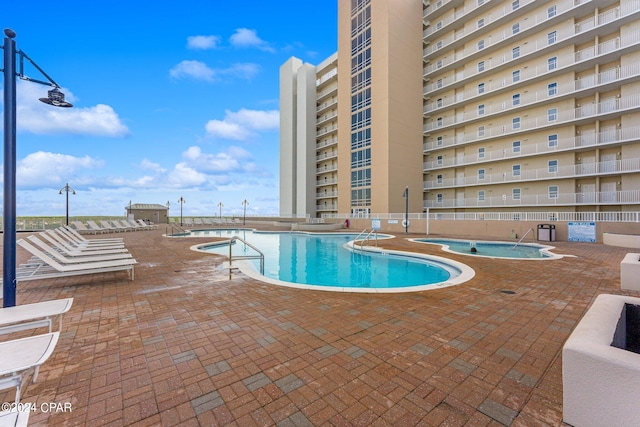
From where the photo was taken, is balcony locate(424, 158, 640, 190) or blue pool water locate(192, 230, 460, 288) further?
balcony locate(424, 158, 640, 190)

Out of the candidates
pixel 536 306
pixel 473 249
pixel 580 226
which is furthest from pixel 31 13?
pixel 580 226

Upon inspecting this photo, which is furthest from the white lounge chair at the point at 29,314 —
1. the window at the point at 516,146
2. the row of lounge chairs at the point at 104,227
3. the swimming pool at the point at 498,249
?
the window at the point at 516,146

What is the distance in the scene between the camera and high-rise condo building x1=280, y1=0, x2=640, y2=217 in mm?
19906

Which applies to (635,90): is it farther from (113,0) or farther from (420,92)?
(113,0)

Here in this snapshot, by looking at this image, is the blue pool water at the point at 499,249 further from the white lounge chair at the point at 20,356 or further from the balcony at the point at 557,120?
the balcony at the point at 557,120

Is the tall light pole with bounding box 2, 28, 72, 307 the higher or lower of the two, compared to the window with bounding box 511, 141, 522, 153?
lower

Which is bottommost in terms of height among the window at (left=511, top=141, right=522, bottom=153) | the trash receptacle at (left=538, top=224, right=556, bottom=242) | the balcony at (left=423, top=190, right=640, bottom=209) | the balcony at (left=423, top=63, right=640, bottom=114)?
the trash receptacle at (left=538, top=224, right=556, bottom=242)

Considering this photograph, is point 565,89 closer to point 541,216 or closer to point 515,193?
point 515,193

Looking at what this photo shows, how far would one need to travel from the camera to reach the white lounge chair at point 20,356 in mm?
1814

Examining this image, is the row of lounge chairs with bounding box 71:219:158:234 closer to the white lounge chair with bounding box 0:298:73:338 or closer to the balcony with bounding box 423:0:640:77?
the white lounge chair with bounding box 0:298:73:338

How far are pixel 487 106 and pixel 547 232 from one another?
1615cm

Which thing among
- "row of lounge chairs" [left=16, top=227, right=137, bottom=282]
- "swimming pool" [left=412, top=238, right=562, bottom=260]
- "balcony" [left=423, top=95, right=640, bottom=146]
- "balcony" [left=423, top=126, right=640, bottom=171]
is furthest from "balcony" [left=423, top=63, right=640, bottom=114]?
"row of lounge chairs" [left=16, top=227, right=137, bottom=282]

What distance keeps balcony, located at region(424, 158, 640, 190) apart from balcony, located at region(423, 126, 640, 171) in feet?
4.54

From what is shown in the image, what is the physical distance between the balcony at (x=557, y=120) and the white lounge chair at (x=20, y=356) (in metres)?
29.5
